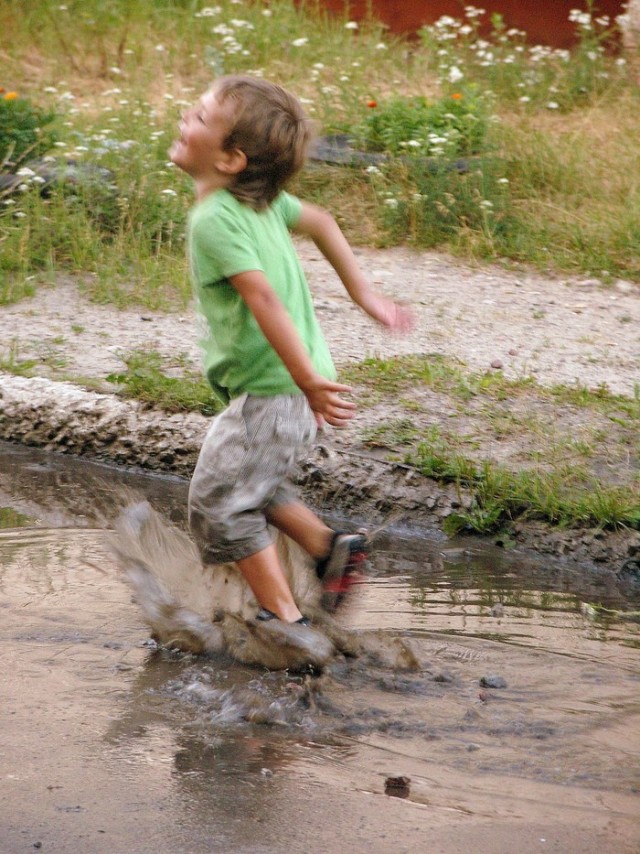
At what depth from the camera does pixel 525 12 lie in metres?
10.3

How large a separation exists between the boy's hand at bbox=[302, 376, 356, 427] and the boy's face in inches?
22.3

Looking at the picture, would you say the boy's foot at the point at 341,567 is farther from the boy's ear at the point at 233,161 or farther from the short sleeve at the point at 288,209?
the boy's ear at the point at 233,161

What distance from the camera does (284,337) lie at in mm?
2809

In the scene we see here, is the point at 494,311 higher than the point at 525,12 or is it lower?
lower

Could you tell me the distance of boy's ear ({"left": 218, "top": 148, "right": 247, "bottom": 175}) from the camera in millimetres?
2910

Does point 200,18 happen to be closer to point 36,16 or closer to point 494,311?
point 36,16

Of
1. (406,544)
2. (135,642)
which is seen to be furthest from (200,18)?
(135,642)

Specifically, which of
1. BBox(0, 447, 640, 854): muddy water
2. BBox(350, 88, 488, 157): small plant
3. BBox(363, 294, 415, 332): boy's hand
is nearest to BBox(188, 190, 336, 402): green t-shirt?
BBox(363, 294, 415, 332): boy's hand

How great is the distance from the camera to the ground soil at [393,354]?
14.1 ft

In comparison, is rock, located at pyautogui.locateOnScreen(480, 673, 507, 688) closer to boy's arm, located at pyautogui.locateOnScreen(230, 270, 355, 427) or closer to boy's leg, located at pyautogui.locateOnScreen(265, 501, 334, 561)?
boy's leg, located at pyautogui.locateOnScreen(265, 501, 334, 561)

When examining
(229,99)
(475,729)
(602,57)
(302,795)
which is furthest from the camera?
(602,57)

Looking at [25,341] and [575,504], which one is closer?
[575,504]

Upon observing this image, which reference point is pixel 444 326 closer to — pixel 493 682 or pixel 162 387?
pixel 162 387

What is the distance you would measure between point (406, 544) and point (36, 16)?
24.6 feet
